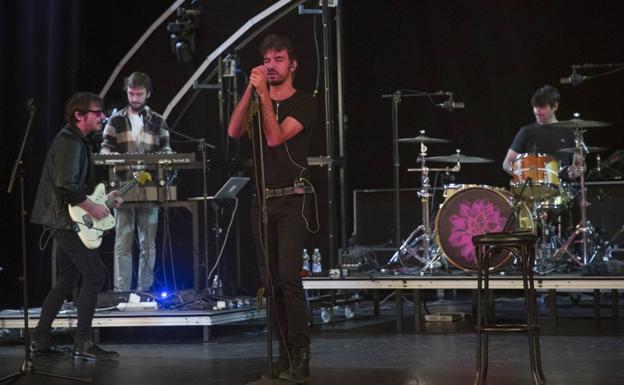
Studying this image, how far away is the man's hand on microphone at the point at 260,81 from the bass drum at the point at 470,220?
3.79m

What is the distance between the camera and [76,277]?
24.0 feet

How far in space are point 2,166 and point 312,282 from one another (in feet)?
12.2

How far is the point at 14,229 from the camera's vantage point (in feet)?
35.1

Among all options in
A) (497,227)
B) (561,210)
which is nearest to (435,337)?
(497,227)

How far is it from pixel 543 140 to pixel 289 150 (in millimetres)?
4735

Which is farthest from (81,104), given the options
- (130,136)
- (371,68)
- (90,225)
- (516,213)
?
(371,68)

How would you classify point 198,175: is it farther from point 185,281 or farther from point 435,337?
point 435,337

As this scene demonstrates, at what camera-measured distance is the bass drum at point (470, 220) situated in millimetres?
8656

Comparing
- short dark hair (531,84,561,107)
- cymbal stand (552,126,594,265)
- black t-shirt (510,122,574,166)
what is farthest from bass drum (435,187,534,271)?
short dark hair (531,84,561,107)

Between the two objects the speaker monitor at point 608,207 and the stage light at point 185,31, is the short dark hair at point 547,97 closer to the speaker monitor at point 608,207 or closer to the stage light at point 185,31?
the speaker monitor at point 608,207

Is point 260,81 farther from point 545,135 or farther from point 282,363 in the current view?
point 545,135

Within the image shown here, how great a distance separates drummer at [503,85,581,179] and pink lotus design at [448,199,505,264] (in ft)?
3.05

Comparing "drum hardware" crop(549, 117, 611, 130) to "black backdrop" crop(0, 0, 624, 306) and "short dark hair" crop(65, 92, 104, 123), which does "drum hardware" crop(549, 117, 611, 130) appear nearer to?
"black backdrop" crop(0, 0, 624, 306)

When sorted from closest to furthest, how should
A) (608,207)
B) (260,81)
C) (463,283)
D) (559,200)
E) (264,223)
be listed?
1. (260,81)
2. (264,223)
3. (463,283)
4. (559,200)
5. (608,207)
